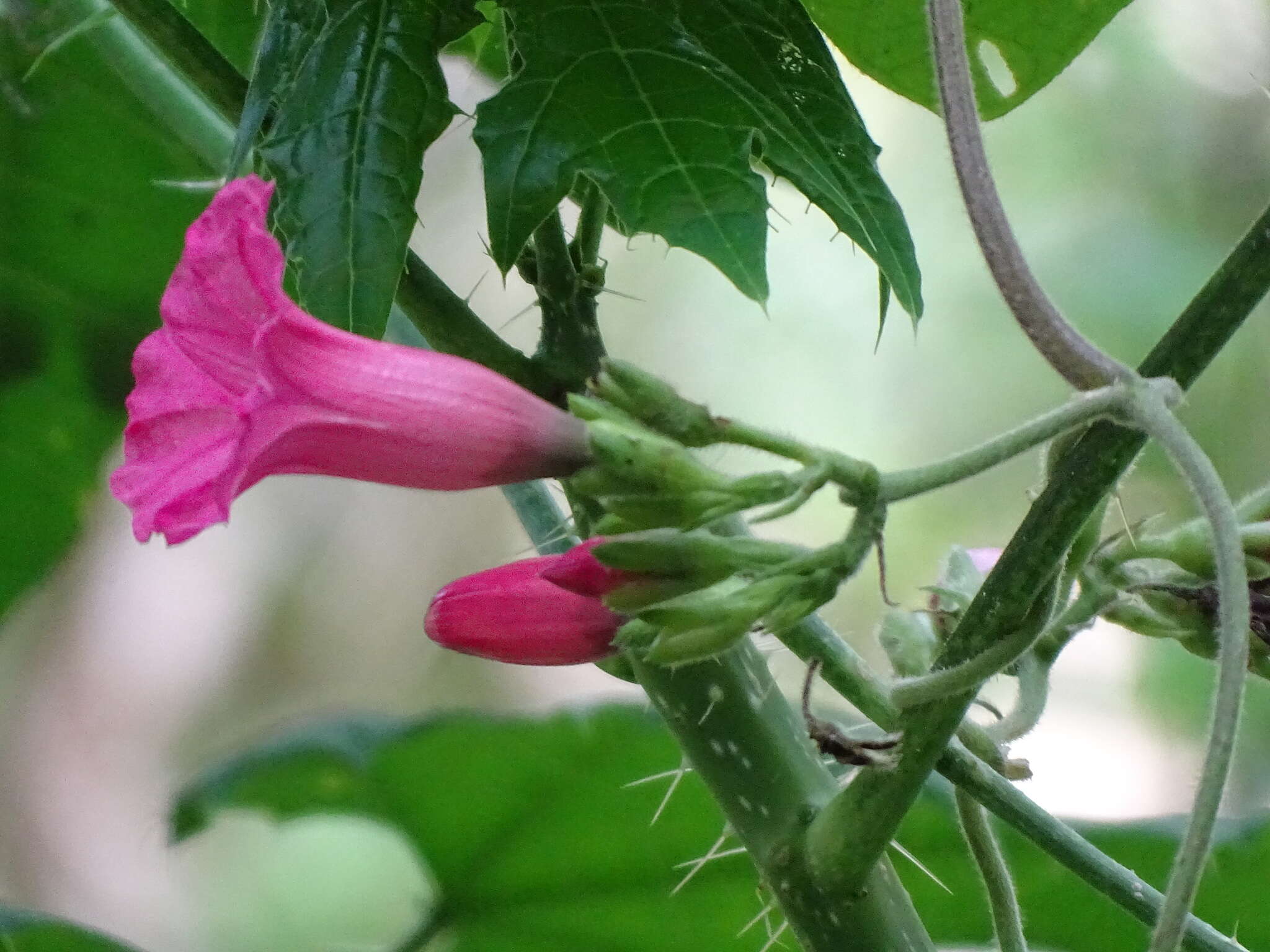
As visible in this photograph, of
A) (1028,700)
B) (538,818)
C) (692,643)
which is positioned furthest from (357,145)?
(538,818)

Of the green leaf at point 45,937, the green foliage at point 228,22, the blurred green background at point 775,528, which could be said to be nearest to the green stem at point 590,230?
the green foliage at point 228,22

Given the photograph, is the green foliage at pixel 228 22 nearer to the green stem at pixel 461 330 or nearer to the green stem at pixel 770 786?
the green stem at pixel 461 330

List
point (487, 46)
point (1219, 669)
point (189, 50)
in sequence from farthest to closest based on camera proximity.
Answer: point (487, 46), point (189, 50), point (1219, 669)

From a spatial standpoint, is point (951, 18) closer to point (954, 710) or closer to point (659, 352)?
point (954, 710)

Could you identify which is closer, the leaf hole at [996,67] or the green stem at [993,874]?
the green stem at [993,874]

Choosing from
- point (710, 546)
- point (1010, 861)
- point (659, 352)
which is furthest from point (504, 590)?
point (659, 352)

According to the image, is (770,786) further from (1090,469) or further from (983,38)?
(983,38)
